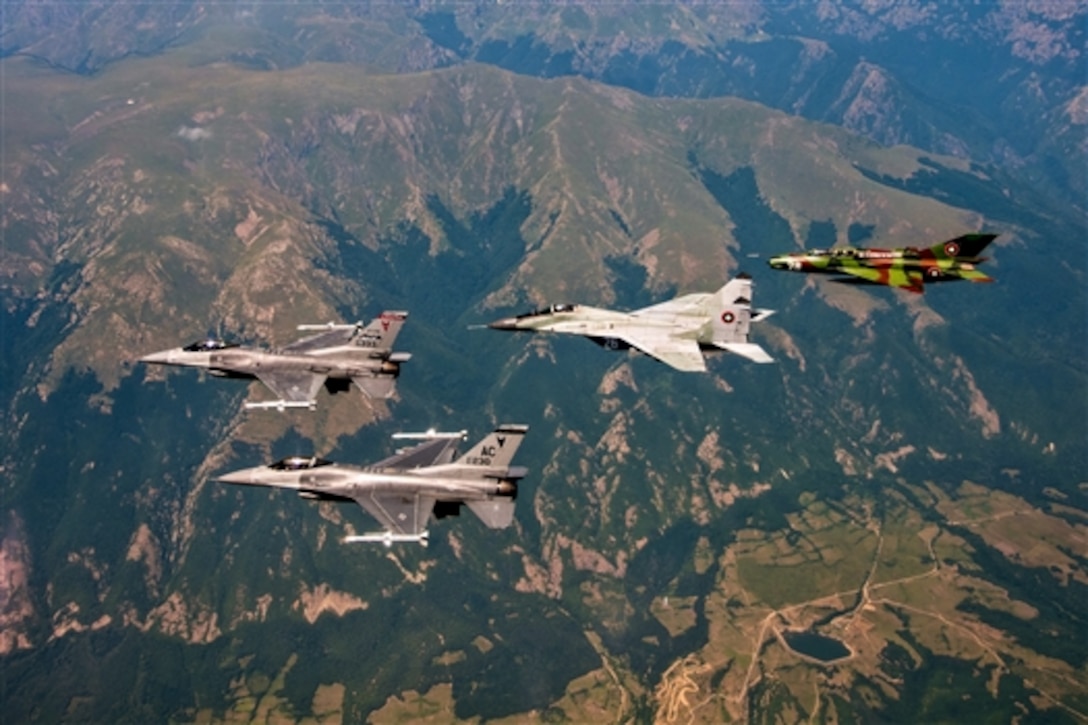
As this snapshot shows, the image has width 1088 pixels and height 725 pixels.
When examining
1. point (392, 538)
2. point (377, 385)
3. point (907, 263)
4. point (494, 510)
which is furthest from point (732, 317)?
point (392, 538)

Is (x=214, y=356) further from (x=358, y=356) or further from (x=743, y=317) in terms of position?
(x=743, y=317)

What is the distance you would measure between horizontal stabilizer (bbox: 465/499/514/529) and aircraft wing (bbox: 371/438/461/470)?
6.48m

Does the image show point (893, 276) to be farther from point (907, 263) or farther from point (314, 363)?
point (314, 363)

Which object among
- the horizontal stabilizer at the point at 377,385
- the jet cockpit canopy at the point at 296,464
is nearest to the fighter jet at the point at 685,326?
the horizontal stabilizer at the point at 377,385

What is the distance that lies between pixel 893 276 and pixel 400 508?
7113 cm

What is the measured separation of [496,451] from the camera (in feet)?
264

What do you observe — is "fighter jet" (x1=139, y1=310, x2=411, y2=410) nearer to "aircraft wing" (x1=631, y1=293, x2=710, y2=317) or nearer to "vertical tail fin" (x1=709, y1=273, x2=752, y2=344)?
"aircraft wing" (x1=631, y1=293, x2=710, y2=317)

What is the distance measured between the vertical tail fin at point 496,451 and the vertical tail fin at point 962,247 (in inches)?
2348

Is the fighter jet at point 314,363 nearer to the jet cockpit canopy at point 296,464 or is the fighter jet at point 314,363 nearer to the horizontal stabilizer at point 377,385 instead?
the horizontal stabilizer at point 377,385

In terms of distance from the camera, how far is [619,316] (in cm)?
11012

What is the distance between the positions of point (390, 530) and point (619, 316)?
1884 inches

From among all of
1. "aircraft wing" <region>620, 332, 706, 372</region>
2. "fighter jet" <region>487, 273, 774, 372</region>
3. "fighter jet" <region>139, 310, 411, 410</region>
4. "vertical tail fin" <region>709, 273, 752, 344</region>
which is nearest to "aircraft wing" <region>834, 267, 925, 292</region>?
"fighter jet" <region>487, 273, 774, 372</region>

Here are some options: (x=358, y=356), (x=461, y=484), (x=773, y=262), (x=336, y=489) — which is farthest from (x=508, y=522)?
(x=773, y=262)

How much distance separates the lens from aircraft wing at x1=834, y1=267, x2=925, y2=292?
343 ft
